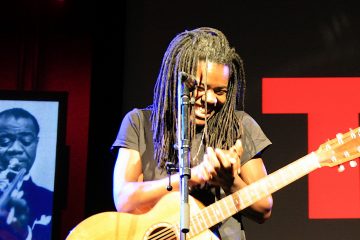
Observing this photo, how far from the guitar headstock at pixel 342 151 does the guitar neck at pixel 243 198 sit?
0.23ft

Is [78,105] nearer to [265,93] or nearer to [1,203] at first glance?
[1,203]

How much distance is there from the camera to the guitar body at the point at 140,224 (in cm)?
215

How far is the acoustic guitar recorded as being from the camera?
210 centimetres

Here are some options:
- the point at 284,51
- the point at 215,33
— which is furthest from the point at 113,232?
the point at 284,51

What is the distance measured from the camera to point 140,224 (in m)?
2.19

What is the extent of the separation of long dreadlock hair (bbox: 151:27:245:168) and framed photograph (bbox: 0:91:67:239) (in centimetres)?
97

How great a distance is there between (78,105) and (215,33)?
148cm

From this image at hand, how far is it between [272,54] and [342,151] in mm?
1309

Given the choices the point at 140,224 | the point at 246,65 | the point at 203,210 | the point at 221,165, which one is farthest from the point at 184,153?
the point at 246,65

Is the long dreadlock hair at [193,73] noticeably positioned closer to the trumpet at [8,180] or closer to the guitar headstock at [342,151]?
the guitar headstock at [342,151]

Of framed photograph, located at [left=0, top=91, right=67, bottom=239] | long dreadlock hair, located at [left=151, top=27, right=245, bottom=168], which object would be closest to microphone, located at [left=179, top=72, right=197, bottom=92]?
long dreadlock hair, located at [left=151, top=27, right=245, bottom=168]

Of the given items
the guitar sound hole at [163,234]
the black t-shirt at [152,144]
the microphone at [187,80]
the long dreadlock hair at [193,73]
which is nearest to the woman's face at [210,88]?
the long dreadlock hair at [193,73]

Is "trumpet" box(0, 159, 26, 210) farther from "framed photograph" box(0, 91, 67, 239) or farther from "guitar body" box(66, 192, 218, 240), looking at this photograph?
"guitar body" box(66, 192, 218, 240)

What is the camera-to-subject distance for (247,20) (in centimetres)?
338
